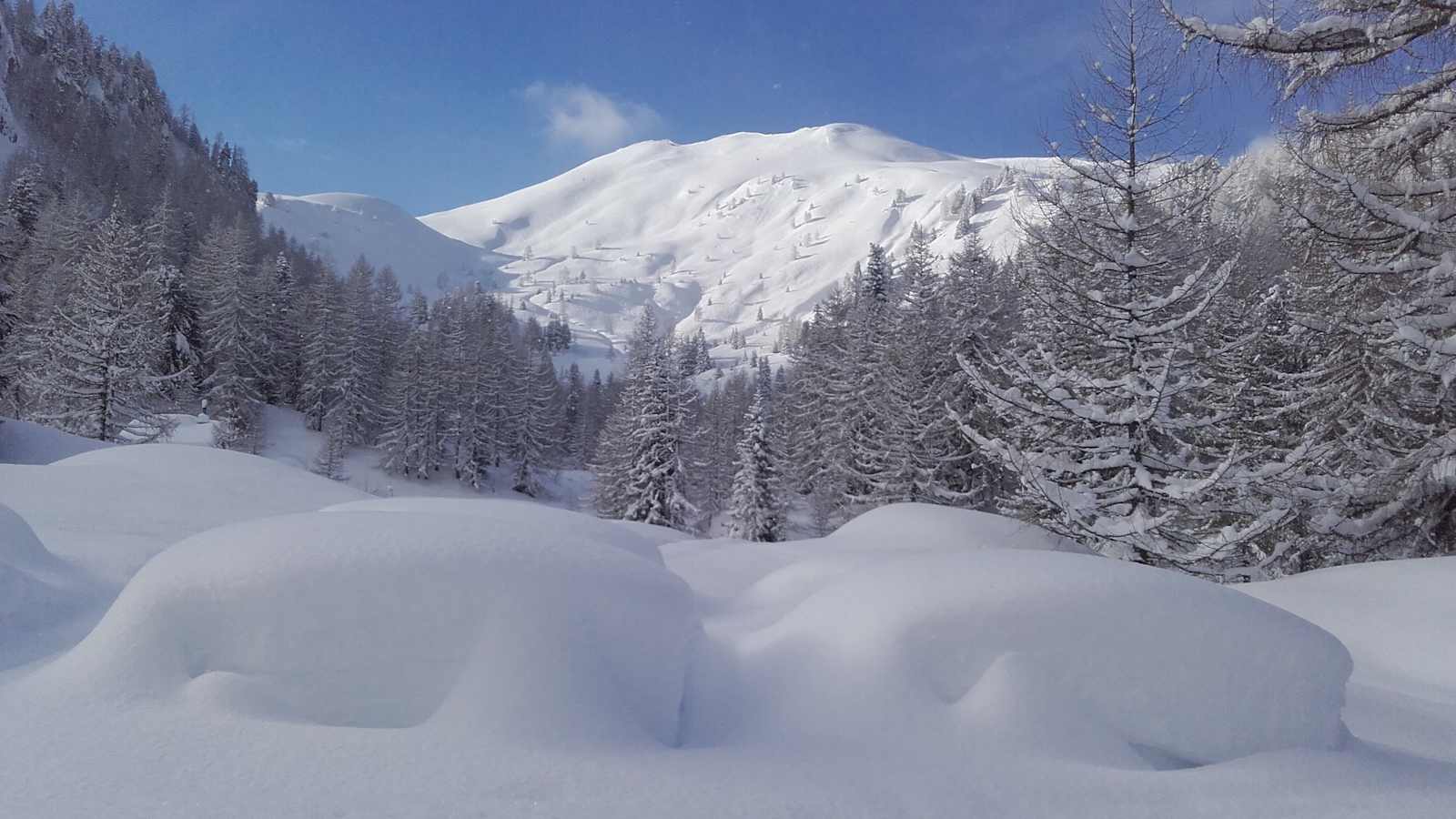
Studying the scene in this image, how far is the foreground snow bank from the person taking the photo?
2486mm

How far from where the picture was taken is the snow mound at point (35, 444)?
18875 mm

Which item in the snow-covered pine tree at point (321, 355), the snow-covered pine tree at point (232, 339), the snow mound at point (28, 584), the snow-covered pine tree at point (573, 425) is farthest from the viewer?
the snow-covered pine tree at point (573, 425)

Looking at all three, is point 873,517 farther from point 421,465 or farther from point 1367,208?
point 421,465

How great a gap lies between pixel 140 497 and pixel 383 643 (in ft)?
26.6

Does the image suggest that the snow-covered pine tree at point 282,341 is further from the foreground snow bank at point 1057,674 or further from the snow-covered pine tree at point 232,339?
the foreground snow bank at point 1057,674

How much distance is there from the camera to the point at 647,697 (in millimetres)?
2604

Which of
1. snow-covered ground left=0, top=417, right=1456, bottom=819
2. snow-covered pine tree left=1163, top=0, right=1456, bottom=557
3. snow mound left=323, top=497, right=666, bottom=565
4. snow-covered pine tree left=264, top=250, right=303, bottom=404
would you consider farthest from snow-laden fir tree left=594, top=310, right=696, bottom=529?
snow-covered pine tree left=264, top=250, right=303, bottom=404

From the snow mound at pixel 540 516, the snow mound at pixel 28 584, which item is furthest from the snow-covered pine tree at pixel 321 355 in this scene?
the snow mound at pixel 28 584

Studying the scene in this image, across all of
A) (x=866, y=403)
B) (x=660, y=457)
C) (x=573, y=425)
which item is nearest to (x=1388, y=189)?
(x=866, y=403)

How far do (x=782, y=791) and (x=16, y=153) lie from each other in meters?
107

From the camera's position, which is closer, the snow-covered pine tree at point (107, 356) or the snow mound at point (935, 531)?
the snow mound at point (935, 531)

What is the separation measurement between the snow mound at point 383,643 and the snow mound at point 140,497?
3.47 metres

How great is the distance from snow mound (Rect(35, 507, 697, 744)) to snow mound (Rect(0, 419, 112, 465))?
22466 millimetres

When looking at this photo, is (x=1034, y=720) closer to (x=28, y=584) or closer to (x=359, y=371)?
(x=28, y=584)
